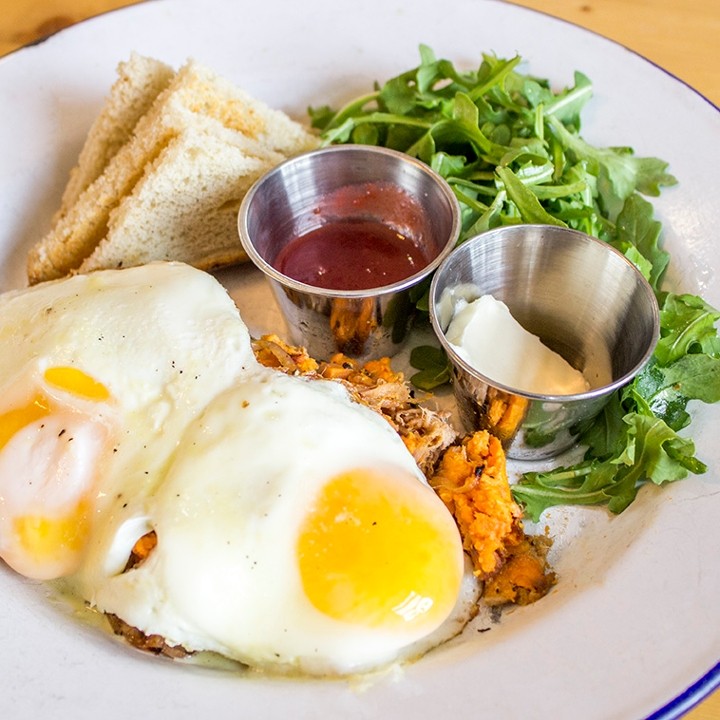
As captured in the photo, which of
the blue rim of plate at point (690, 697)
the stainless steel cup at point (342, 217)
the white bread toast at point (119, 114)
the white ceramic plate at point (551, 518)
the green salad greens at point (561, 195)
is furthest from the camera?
the white bread toast at point (119, 114)

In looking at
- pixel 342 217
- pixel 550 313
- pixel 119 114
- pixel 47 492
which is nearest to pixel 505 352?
pixel 550 313

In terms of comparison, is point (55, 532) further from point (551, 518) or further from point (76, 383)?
point (551, 518)

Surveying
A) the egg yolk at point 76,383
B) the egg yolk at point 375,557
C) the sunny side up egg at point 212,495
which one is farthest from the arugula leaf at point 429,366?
the egg yolk at point 76,383

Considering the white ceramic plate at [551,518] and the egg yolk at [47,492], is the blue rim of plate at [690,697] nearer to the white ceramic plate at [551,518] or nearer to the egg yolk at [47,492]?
the white ceramic plate at [551,518]

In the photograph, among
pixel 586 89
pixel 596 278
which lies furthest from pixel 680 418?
pixel 586 89

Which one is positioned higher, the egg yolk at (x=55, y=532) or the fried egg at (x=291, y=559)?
the fried egg at (x=291, y=559)

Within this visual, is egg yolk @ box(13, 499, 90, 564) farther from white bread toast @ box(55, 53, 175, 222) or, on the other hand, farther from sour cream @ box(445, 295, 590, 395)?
white bread toast @ box(55, 53, 175, 222)

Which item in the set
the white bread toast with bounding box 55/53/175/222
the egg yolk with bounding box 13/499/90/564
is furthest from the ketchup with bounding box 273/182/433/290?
the egg yolk with bounding box 13/499/90/564
